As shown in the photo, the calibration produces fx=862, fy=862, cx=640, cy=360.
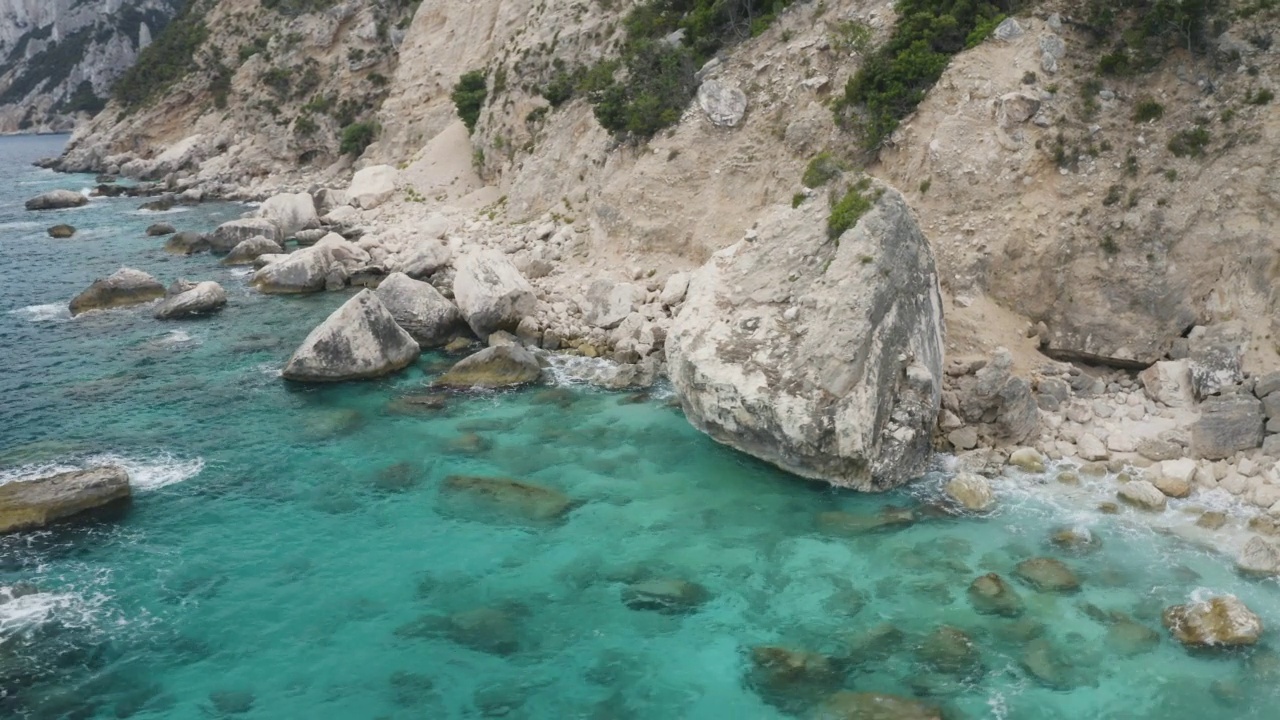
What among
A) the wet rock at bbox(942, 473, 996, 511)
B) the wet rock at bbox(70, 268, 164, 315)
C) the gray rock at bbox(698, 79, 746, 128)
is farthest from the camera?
the wet rock at bbox(70, 268, 164, 315)

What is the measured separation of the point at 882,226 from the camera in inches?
957

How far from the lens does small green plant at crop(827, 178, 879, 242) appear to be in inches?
977

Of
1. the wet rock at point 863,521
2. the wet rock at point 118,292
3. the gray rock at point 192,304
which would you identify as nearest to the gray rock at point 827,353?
the wet rock at point 863,521

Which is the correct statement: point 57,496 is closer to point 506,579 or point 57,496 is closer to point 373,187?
point 506,579

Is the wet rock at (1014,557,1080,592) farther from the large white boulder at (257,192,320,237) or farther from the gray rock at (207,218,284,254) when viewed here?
the large white boulder at (257,192,320,237)

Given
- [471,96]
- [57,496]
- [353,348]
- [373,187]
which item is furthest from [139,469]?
[471,96]

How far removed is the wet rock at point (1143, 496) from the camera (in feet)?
67.7

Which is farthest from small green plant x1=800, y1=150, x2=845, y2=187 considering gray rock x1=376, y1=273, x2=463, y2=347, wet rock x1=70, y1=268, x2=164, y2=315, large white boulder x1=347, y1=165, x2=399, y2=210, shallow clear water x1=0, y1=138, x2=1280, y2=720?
large white boulder x1=347, y1=165, x2=399, y2=210

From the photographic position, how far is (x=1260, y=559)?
18312 millimetres

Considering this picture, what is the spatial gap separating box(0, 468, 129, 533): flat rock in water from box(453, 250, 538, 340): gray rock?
13.8 metres

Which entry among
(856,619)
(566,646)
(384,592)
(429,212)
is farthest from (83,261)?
(856,619)

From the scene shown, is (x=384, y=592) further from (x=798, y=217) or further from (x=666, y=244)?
(x=666, y=244)

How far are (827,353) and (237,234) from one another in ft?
132

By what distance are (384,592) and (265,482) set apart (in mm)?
6748
